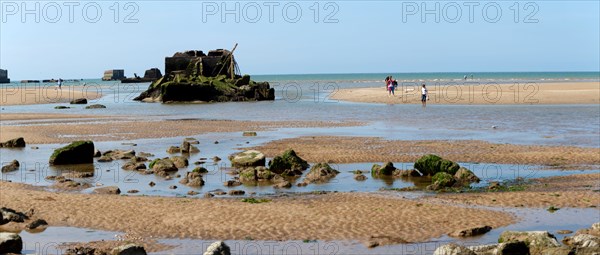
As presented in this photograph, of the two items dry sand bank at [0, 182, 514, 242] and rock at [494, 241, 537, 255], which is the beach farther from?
rock at [494, 241, 537, 255]

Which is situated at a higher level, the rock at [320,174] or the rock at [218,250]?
the rock at [320,174]

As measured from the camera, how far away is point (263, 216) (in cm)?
1238

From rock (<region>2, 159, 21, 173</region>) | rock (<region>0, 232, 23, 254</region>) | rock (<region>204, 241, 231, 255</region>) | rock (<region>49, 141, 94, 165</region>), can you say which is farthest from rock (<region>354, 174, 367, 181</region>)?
rock (<region>2, 159, 21, 173</region>)

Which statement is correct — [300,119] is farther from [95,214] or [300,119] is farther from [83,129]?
[95,214]

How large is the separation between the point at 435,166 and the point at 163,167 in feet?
23.0

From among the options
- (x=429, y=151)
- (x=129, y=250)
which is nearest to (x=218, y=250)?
(x=129, y=250)

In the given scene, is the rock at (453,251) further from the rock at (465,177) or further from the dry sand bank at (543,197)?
the rock at (465,177)

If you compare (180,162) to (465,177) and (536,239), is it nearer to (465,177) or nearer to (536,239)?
(465,177)

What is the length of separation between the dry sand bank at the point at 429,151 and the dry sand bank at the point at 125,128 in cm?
713

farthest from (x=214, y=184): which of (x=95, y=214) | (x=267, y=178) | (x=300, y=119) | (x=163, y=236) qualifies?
(x=300, y=119)

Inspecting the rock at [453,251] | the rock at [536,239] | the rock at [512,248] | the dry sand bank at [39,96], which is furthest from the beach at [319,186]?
the dry sand bank at [39,96]

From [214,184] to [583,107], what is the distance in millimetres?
31054

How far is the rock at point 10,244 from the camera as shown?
9.70 meters

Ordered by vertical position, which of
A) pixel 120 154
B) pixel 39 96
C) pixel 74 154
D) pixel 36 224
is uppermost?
pixel 39 96
